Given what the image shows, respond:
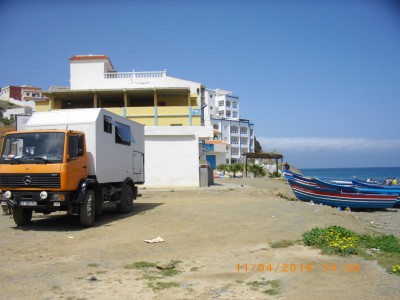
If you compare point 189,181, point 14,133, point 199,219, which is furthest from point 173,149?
point 14,133

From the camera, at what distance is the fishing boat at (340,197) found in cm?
2089

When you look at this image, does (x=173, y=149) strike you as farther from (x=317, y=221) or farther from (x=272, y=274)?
(x=272, y=274)

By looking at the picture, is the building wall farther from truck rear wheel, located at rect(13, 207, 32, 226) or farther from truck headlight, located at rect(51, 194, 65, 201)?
truck headlight, located at rect(51, 194, 65, 201)

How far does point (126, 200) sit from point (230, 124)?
74.2 meters

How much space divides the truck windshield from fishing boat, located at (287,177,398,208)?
1481 cm

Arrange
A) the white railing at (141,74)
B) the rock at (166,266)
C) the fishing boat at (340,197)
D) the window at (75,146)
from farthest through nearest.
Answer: the white railing at (141,74), the fishing boat at (340,197), the window at (75,146), the rock at (166,266)

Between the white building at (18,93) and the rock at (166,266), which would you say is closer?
the rock at (166,266)

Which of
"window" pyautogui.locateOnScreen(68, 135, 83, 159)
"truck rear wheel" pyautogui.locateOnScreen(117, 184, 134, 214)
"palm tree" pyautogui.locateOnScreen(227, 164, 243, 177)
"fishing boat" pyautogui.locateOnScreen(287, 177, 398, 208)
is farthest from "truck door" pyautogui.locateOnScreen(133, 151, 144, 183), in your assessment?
"palm tree" pyautogui.locateOnScreen(227, 164, 243, 177)

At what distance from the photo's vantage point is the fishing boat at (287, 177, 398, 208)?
20.9 m

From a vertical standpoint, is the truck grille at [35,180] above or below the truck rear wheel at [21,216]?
above

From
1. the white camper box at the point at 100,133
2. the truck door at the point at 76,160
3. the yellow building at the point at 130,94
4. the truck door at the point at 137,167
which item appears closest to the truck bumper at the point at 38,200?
the truck door at the point at 76,160

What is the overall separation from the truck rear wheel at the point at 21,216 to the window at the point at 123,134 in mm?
3612

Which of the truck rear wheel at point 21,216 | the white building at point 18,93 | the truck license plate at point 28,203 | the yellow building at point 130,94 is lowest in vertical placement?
the truck rear wheel at point 21,216

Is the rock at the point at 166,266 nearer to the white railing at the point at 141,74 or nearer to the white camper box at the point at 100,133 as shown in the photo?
the white camper box at the point at 100,133
